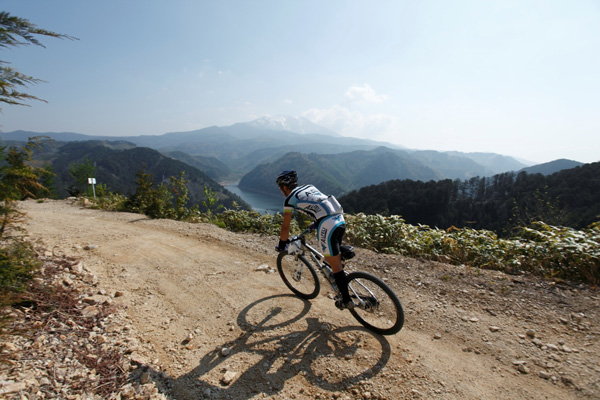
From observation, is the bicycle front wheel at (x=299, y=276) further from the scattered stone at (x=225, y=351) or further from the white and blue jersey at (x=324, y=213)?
the scattered stone at (x=225, y=351)

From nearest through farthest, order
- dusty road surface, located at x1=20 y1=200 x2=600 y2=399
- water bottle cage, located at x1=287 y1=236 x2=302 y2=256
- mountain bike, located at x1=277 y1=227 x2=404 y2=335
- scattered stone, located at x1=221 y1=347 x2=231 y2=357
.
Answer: dusty road surface, located at x1=20 y1=200 x2=600 y2=399, scattered stone, located at x1=221 y1=347 x2=231 y2=357, mountain bike, located at x1=277 y1=227 x2=404 y2=335, water bottle cage, located at x1=287 y1=236 x2=302 y2=256

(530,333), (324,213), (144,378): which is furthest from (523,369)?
(144,378)

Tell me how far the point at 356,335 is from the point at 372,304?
1.81 feet

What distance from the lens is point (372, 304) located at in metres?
4.28

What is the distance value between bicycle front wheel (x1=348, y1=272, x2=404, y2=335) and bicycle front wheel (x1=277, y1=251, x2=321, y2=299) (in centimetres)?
92

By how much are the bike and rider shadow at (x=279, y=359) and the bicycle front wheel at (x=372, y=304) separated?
16 centimetres

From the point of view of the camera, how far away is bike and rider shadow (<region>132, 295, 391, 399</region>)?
330cm

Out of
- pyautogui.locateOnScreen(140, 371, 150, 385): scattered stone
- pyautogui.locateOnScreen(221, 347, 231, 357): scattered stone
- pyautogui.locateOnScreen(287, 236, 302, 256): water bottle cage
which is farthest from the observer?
pyautogui.locateOnScreen(287, 236, 302, 256): water bottle cage

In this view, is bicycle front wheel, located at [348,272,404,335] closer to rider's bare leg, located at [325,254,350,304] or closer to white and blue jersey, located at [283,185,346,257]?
rider's bare leg, located at [325,254,350,304]

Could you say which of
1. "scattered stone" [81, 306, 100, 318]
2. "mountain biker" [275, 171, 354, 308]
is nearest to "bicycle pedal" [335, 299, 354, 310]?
"mountain biker" [275, 171, 354, 308]

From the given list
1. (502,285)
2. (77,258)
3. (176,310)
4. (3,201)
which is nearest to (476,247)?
(502,285)

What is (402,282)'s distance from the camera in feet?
19.7

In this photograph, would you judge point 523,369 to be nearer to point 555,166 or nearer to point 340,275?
point 340,275

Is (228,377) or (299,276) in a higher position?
(299,276)
